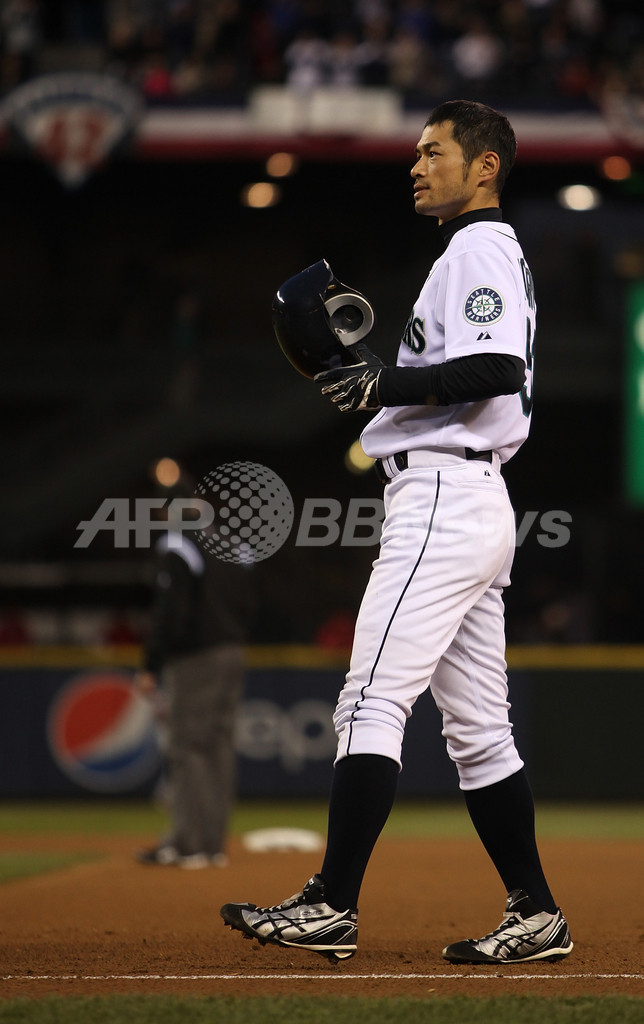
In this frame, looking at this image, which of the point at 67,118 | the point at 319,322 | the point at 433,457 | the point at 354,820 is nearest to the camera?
the point at 354,820

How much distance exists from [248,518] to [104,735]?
17.2 ft

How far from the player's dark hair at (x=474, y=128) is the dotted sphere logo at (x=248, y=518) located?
2356 mm

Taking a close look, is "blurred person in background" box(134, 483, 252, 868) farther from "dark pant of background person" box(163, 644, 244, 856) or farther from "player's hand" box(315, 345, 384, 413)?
"player's hand" box(315, 345, 384, 413)

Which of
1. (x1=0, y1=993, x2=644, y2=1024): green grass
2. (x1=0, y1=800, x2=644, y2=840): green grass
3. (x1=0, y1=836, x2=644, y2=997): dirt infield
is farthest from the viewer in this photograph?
(x1=0, y1=800, x2=644, y2=840): green grass

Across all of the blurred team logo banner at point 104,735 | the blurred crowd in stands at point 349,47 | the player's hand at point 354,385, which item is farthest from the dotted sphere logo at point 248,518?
the blurred crowd in stands at point 349,47

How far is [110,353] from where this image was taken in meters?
16.3

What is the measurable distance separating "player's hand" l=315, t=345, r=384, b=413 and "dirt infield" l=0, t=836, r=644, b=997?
133cm

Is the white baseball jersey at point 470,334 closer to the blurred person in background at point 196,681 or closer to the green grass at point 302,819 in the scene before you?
the blurred person in background at point 196,681

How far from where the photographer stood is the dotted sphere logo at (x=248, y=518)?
19.2ft

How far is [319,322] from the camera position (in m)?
3.56

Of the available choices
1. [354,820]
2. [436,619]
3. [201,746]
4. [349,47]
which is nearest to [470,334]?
[436,619]

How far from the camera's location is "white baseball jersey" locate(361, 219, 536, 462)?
3248 millimetres

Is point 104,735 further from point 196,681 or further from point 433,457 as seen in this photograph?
point 433,457

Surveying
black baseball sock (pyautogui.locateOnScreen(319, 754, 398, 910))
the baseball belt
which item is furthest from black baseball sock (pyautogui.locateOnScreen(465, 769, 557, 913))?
the baseball belt
